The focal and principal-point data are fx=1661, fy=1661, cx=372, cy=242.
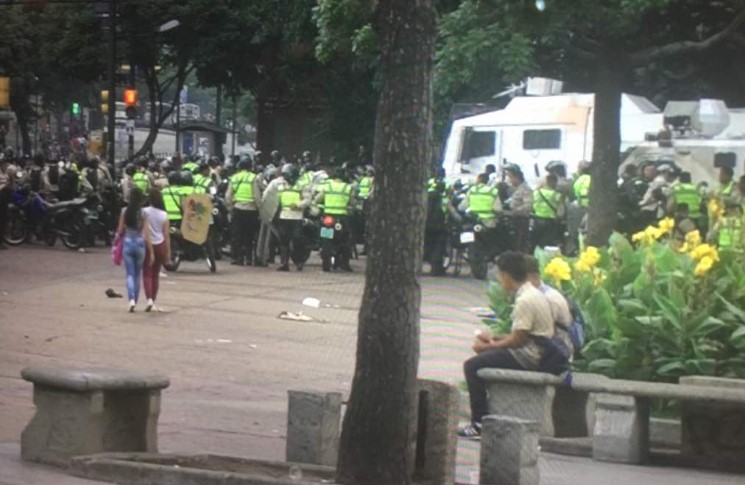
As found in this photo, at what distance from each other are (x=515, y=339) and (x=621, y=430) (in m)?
1.07

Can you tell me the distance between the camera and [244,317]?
2094cm

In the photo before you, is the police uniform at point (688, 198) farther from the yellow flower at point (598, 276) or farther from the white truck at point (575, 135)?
the yellow flower at point (598, 276)

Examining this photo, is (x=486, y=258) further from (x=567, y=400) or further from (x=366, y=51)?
(x=567, y=400)

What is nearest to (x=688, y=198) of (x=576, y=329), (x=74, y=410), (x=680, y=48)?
(x=680, y=48)

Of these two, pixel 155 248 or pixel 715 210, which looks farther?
pixel 155 248

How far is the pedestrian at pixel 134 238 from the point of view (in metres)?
20.1

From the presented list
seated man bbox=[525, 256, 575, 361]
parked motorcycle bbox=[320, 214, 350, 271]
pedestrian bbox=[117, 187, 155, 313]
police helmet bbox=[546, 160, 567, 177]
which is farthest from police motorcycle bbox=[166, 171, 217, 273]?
seated man bbox=[525, 256, 575, 361]

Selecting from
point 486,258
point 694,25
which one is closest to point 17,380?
point 486,258

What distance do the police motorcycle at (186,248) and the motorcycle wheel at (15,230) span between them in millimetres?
4439

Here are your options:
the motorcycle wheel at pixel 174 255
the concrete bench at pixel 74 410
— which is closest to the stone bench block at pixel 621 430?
the concrete bench at pixel 74 410

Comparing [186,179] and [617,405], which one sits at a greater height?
[186,179]

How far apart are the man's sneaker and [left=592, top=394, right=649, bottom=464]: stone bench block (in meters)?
0.94

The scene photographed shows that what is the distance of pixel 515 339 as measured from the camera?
12.4 m

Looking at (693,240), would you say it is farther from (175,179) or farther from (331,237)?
(331,237)
